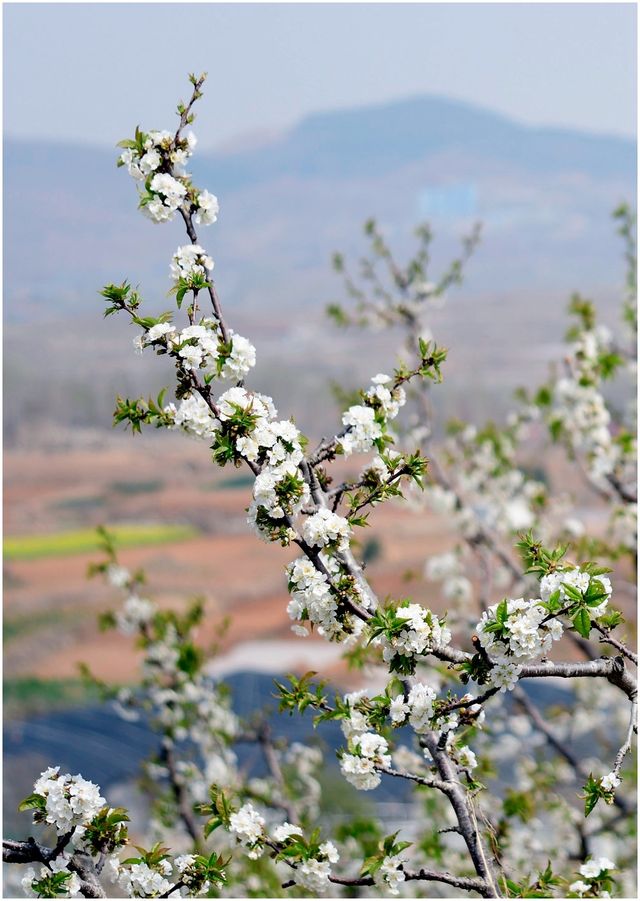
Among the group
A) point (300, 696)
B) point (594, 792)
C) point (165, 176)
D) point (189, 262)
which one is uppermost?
point (165, 176)

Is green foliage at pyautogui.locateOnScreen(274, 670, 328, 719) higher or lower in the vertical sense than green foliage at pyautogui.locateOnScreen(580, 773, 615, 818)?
higher

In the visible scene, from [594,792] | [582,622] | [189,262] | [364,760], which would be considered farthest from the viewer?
[189,262]

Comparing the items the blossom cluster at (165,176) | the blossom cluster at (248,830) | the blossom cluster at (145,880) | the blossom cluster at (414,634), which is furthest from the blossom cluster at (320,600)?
the blossom cluster at (165,176)

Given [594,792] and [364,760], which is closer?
[594,792]

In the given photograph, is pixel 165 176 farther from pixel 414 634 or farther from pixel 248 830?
pixel 248 830

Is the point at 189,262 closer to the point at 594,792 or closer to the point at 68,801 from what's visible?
the point at 68,801

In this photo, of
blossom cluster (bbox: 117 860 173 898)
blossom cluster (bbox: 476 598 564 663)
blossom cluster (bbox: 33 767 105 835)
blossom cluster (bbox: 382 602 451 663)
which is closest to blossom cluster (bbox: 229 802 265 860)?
blossom cluster (bbox: 117 860 173 898)

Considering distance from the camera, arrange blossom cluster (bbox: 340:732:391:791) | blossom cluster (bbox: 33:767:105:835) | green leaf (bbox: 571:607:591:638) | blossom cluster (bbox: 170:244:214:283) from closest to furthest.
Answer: green leaf (bbox: 571:607:591:638) → blossom cluster (bbox: 33:767:105:835) → blossom cluster (bbox: 340:732:391:791) → blossom cluster (bbox: 170:244:214:283)

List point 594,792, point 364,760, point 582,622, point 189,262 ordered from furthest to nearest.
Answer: point 189,262 → point 364,760 → point 594,792 → point 582,622

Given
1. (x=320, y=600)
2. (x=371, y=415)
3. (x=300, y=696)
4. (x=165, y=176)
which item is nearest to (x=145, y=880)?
(x=300, y=696)

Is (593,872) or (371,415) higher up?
(371,415)

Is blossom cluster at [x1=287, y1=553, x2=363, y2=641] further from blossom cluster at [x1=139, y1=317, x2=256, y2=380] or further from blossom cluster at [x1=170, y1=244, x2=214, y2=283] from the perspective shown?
blossom cluster at [x1=170, y1=244, x2=214, y2=283]

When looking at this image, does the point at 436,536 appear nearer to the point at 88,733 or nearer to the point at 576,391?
the point at 88,733
